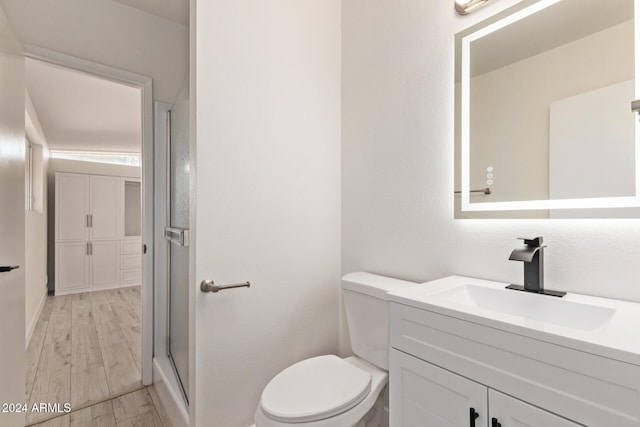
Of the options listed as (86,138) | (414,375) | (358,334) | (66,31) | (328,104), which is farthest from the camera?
(86,138)

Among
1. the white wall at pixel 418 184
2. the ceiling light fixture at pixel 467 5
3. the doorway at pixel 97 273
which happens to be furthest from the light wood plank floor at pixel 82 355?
the ceiling light fixture at pixel 467 5

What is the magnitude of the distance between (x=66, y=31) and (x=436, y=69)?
2265mm

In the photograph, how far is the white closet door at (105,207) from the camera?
16.5 feet

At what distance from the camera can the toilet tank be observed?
4.18 feet

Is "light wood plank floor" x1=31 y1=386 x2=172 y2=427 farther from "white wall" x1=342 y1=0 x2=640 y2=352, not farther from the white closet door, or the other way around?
the white closet door

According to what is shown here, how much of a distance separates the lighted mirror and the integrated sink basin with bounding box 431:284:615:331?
285 millimetres

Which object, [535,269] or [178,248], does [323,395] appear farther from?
[178,248]

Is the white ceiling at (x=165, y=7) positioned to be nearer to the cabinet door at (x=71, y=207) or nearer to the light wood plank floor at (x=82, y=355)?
the light wood plank floor at (x=82, y=355)

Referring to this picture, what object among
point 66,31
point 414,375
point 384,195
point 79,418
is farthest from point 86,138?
point 414,375

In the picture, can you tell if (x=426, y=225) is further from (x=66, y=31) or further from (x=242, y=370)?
(x=66, y=31)

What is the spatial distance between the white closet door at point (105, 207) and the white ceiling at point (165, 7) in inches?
151

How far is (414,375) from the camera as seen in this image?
90 cm

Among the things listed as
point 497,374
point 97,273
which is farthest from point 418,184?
point 97,273

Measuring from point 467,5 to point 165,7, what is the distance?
207cm
